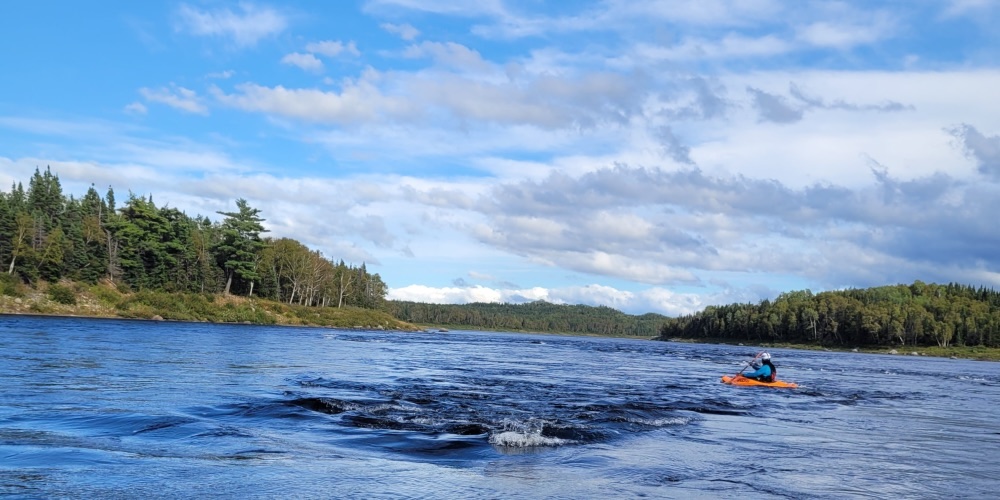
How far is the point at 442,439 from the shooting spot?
54.4 ft

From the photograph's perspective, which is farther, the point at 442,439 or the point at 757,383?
the point at 757,383

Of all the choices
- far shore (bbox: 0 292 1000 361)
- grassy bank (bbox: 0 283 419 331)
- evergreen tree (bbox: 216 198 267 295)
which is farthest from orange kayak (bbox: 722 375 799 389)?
evergreen tree (bbox: 216 198 267 295)

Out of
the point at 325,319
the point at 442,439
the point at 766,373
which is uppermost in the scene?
the point at 766,373

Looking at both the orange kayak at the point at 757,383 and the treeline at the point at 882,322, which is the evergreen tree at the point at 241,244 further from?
the treeline at the point at 882,322

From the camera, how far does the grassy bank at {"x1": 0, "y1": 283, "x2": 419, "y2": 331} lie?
85750 mm

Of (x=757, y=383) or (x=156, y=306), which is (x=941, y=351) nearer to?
(x=757, y=383)

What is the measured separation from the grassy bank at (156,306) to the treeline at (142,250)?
11.4ft

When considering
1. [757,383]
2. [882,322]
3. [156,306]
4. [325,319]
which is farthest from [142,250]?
[882,322]

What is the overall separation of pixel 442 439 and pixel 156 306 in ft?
312

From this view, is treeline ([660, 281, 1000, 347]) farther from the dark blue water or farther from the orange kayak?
the dark blue water

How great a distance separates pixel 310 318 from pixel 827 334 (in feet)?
411

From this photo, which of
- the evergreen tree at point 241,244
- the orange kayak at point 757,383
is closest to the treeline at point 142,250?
the evergreen tree at point 241,244

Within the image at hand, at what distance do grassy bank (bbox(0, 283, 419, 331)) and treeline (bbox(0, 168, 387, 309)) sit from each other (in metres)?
3.49

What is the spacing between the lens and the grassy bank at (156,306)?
85.8 meters
